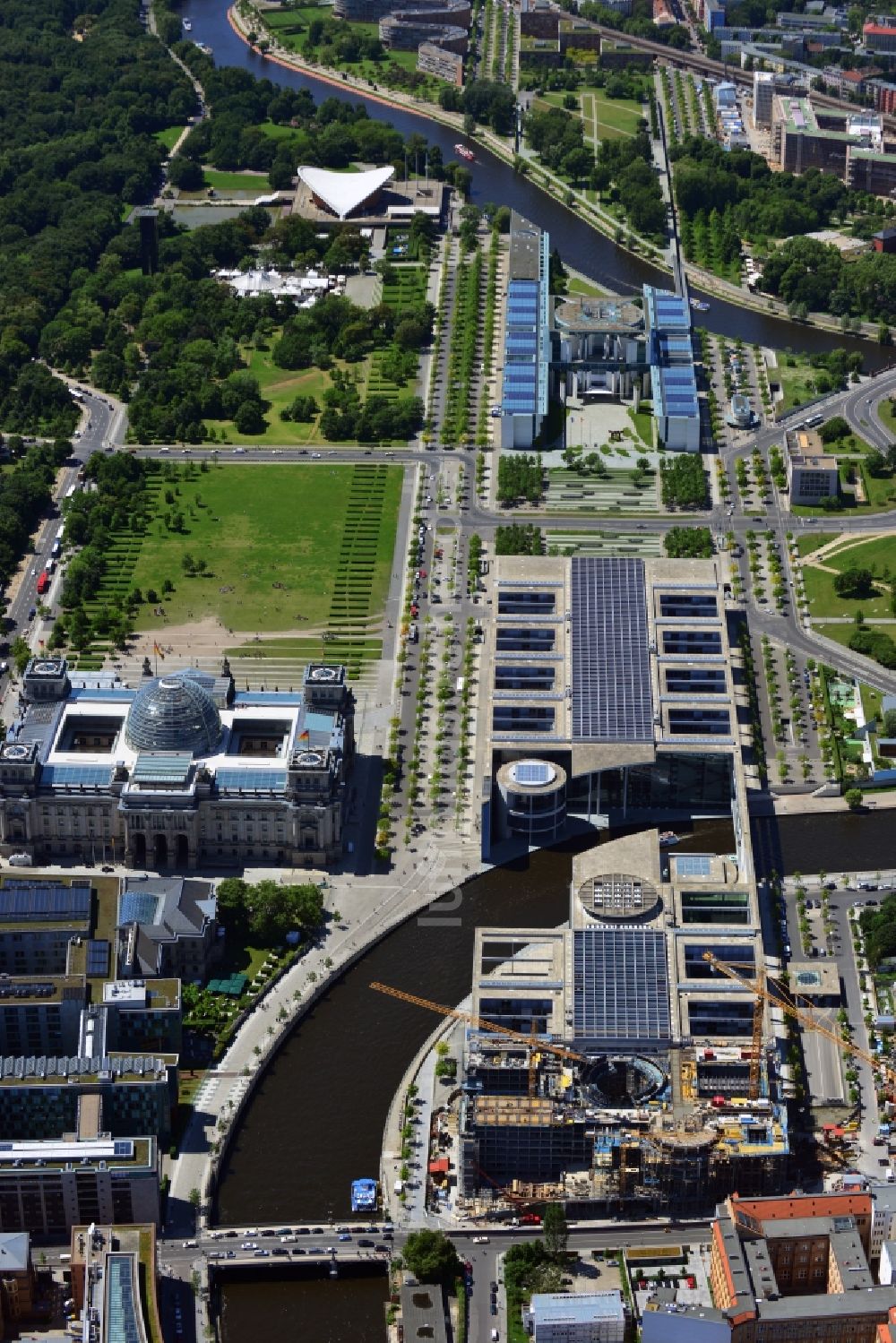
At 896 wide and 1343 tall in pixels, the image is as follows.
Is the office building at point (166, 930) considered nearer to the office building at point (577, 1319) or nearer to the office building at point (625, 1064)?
the office building at point (625, 1064)

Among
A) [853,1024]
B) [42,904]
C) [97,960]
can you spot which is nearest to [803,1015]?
[853,1024]

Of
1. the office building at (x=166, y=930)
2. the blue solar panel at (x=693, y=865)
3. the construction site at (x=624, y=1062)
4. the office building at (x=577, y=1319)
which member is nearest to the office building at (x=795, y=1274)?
the office building at (x=577, y=1319)

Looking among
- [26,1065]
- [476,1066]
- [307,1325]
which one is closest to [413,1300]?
[307,1325]

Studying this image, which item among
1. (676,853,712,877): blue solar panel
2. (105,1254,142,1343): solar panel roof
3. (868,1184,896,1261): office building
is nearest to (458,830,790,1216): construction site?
(676,853,712,877): blue solar panel

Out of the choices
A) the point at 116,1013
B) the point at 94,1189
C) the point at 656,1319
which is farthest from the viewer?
the point at 116,1013

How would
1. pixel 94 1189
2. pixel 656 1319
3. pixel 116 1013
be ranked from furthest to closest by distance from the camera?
pixel 116 1013 → pixel 94 1189 → pixel 656 1319

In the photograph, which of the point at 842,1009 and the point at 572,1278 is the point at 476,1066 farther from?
the point at 842,1009

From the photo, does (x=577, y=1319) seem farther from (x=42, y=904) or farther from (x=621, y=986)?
(x=42, y=904)
